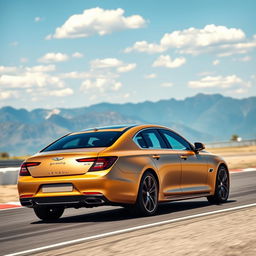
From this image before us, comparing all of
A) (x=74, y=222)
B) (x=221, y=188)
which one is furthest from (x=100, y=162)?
(x=221, y=188)

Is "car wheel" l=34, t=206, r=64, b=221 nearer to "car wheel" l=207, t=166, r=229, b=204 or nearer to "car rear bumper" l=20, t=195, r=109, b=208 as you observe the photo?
"car rear bumper" l=20, t=195, r=109, b=208

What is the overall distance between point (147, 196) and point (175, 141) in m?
1.58

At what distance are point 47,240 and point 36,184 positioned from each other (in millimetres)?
1626

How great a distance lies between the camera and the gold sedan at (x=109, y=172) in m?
8.75

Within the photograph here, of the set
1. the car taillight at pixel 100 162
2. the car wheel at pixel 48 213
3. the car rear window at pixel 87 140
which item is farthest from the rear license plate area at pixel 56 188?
the car wheel at pixel 48 213

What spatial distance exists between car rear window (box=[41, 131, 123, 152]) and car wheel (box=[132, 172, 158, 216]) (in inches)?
29.5

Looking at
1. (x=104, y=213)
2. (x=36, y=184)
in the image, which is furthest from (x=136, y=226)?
(x=104, y=213)

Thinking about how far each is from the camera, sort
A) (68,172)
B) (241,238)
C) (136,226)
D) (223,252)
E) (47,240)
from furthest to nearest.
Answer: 1. (68,172)
2. (136,226)
3. (47,240)
4. (241,238)
5. (223,252)

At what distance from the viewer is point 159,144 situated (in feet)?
33.2

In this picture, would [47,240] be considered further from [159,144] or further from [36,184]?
[159,144]

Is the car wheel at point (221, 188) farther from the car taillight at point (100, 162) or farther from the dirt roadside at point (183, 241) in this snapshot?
the car taillight at point (100, 162)

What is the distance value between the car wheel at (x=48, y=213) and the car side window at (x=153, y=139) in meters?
1.70

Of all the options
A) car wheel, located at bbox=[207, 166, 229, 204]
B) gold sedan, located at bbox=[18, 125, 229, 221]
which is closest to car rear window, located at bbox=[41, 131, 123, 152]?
gold sedan, located at bbox=[18, 125, 229, 221]

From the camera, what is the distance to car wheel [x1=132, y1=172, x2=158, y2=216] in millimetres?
9195
